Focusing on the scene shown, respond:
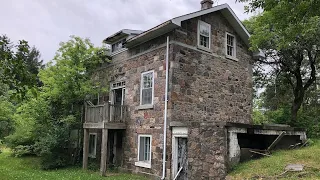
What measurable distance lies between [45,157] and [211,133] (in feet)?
33.3

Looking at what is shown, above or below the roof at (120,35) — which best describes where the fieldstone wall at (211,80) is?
below

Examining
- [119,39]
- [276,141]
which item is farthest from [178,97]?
[119,39]

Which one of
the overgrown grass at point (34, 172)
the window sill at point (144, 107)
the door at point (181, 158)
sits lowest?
the overgrown grass at point (34, 172)

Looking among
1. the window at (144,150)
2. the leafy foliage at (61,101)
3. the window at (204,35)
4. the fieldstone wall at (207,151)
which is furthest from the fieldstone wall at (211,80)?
the leafy foliage at (61,101)

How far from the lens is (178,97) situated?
12.0 metres

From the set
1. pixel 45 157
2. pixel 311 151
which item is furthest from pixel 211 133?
pixel 45 157

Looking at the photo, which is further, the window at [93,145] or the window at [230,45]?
the window at [93,145]

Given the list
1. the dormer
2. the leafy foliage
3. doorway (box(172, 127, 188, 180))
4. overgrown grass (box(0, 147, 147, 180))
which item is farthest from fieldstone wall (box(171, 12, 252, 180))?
the leafy foliage

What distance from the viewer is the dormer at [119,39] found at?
580 inches

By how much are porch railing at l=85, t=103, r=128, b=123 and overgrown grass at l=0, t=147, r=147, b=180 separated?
254 cm

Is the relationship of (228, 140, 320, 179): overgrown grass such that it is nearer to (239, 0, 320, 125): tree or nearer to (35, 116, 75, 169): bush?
(239, 0, 320, 125): tree

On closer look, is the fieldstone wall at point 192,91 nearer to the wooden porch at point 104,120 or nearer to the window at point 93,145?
the wooden porch at point 104,120

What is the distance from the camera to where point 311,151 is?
10.7 metres

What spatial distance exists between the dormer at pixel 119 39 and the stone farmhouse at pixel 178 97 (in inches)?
2.2
